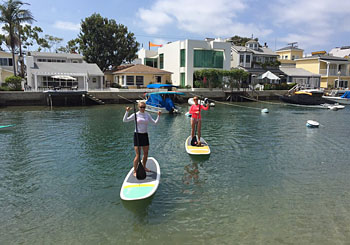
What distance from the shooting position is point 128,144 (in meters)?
15.2

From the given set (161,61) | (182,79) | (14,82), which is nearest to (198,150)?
(14,82)

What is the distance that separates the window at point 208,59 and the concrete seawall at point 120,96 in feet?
19.6

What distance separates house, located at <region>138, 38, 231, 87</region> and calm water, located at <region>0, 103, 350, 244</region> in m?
34.1

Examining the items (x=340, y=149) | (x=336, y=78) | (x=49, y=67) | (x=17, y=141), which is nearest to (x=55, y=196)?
(x=17, y=141)

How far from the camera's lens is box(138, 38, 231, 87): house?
4844 centimetres

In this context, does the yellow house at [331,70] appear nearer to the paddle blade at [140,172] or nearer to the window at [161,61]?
the window at [161,61]

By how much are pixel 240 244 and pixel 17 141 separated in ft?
47.7

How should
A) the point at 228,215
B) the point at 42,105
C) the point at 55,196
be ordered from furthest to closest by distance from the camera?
the point at 42,105 → the point at 55,196 → the point at 228,215

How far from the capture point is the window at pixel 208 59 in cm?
4922

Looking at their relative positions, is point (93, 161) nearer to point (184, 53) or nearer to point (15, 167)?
point (15, 167)

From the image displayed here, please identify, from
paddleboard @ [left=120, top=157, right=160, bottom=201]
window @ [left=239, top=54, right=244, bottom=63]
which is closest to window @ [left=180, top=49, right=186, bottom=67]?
window @ [left=239, top=54, right=244, bottom=63]

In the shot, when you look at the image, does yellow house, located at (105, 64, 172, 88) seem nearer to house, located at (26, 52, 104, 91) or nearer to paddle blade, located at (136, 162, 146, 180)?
house, located at (26, 52, 104, 91)

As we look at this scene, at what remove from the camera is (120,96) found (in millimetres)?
38062

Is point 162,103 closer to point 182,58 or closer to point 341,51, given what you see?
point 182,58
